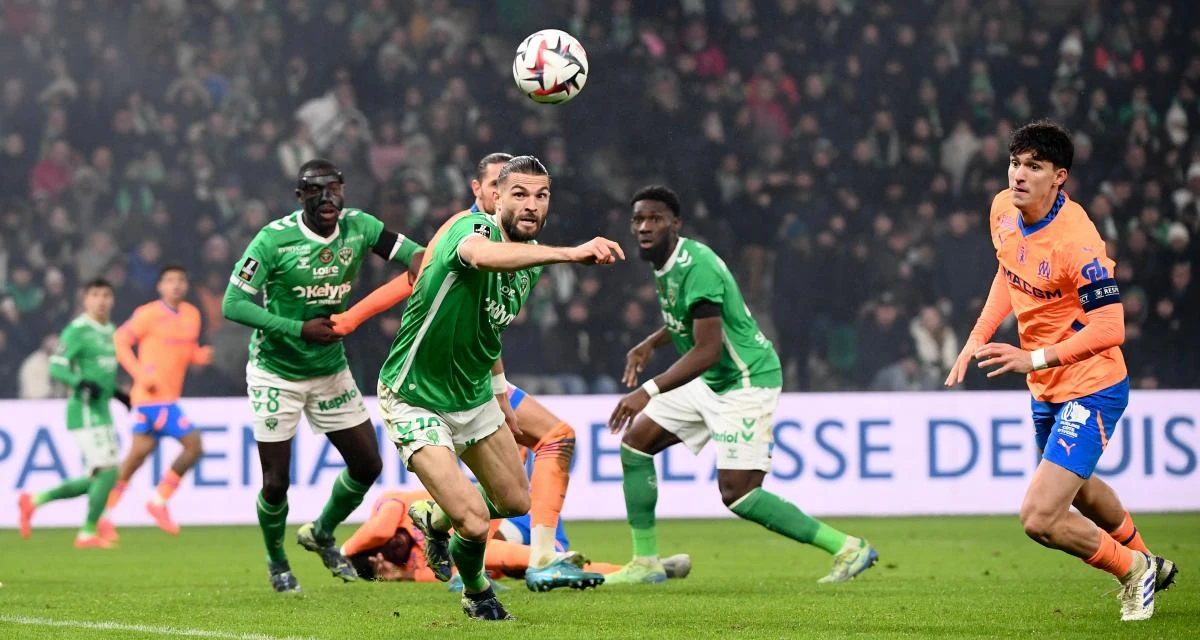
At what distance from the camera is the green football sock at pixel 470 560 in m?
6.45

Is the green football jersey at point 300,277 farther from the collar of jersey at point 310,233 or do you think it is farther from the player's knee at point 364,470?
the player's knee at point 364,470

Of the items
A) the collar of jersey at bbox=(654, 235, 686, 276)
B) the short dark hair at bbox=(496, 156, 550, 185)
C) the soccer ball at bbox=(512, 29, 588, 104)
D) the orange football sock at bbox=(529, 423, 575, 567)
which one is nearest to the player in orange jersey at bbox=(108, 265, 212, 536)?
the orange football sock at bbox=(529, 423, 575, 567)

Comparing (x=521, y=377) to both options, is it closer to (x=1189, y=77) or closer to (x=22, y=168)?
(x=22, y=168)

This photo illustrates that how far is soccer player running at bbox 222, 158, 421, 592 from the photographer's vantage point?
8.09 m

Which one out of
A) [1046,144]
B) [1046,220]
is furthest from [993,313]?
[1046,144]

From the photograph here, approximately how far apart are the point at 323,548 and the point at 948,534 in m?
5.71

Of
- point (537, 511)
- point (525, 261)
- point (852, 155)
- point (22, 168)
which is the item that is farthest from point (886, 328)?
point (525, 261)

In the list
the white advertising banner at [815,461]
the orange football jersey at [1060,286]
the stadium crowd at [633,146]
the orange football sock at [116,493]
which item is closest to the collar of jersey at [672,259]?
the orange football jersey at [1060,286]

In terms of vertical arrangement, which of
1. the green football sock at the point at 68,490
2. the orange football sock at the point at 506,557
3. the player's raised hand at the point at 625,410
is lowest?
the green football sock at the point at 68,490

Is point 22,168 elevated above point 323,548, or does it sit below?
above

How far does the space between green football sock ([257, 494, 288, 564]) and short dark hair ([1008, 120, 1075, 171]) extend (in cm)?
421

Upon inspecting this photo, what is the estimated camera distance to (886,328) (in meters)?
15.4

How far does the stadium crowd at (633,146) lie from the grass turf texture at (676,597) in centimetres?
378

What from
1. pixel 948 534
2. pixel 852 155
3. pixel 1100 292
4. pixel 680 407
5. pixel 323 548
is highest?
pixel 852 155
